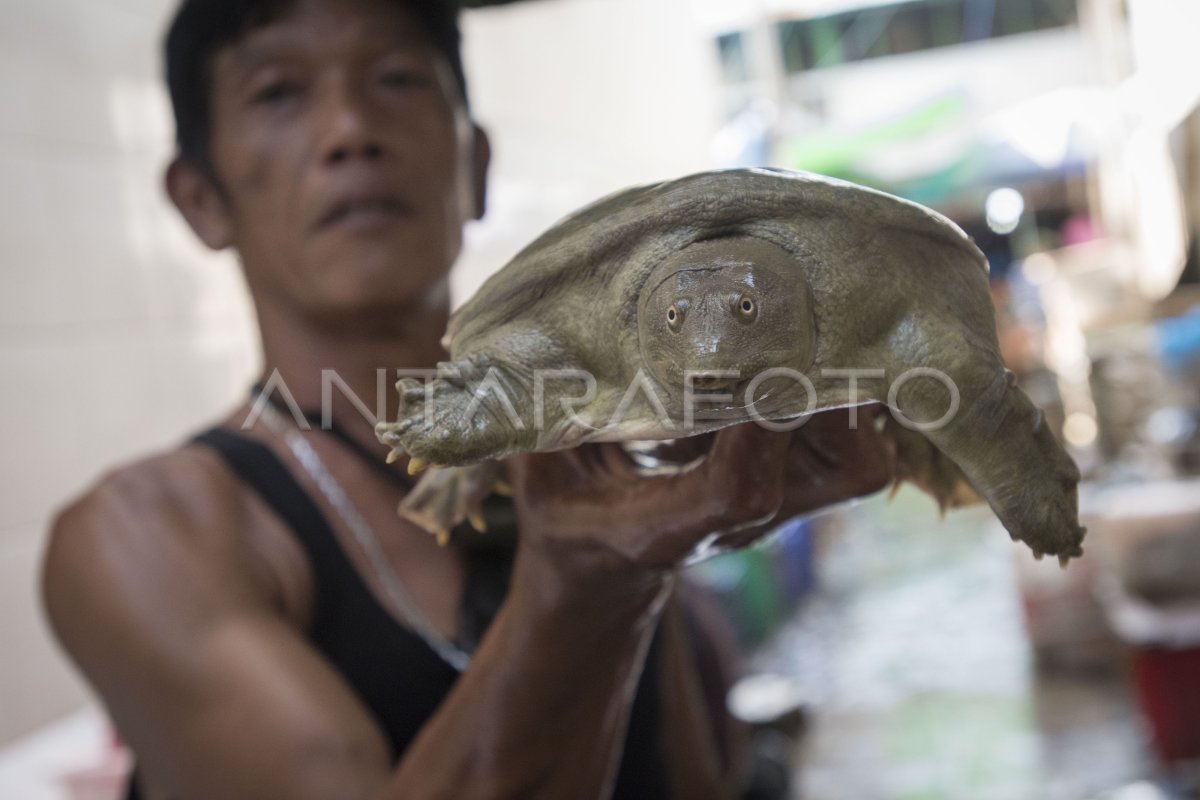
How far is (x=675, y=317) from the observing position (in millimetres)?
332

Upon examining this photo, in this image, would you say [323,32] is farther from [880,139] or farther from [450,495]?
[880,139]

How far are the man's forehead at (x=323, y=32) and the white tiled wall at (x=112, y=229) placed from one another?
393mm

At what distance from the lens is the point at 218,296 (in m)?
1.68

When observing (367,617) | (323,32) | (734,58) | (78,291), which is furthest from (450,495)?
(734,58)

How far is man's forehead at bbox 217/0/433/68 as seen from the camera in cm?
63

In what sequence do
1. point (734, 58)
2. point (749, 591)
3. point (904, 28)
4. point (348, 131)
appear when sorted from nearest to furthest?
point (348, 131), point (749, 591), point (734, 58), point (904, 28)

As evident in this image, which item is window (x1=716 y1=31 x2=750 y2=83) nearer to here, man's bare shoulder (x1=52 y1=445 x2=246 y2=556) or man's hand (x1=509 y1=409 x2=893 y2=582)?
man's bare shoulder (x1=52 y1=445 x2=246 y2=556)

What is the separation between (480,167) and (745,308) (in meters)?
0.49

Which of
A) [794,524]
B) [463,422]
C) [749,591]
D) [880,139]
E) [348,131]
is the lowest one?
[749,591]

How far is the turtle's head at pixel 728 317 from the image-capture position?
1.05ft

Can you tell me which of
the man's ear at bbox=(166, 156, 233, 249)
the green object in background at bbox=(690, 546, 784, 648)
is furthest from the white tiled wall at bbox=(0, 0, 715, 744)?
the green object in background at bbox=(690, 546, 784, 648)

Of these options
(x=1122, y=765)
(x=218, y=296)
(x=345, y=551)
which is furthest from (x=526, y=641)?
(x=1122, y=765)

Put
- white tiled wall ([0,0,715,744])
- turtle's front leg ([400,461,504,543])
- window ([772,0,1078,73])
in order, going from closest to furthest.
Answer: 1. turtle's front leg ([400,461,504,543])
2. white tiled wall ([0,0,715,744])
3. window ([772,0,1078,73])

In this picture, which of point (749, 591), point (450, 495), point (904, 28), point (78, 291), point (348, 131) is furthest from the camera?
point (904, 28)
